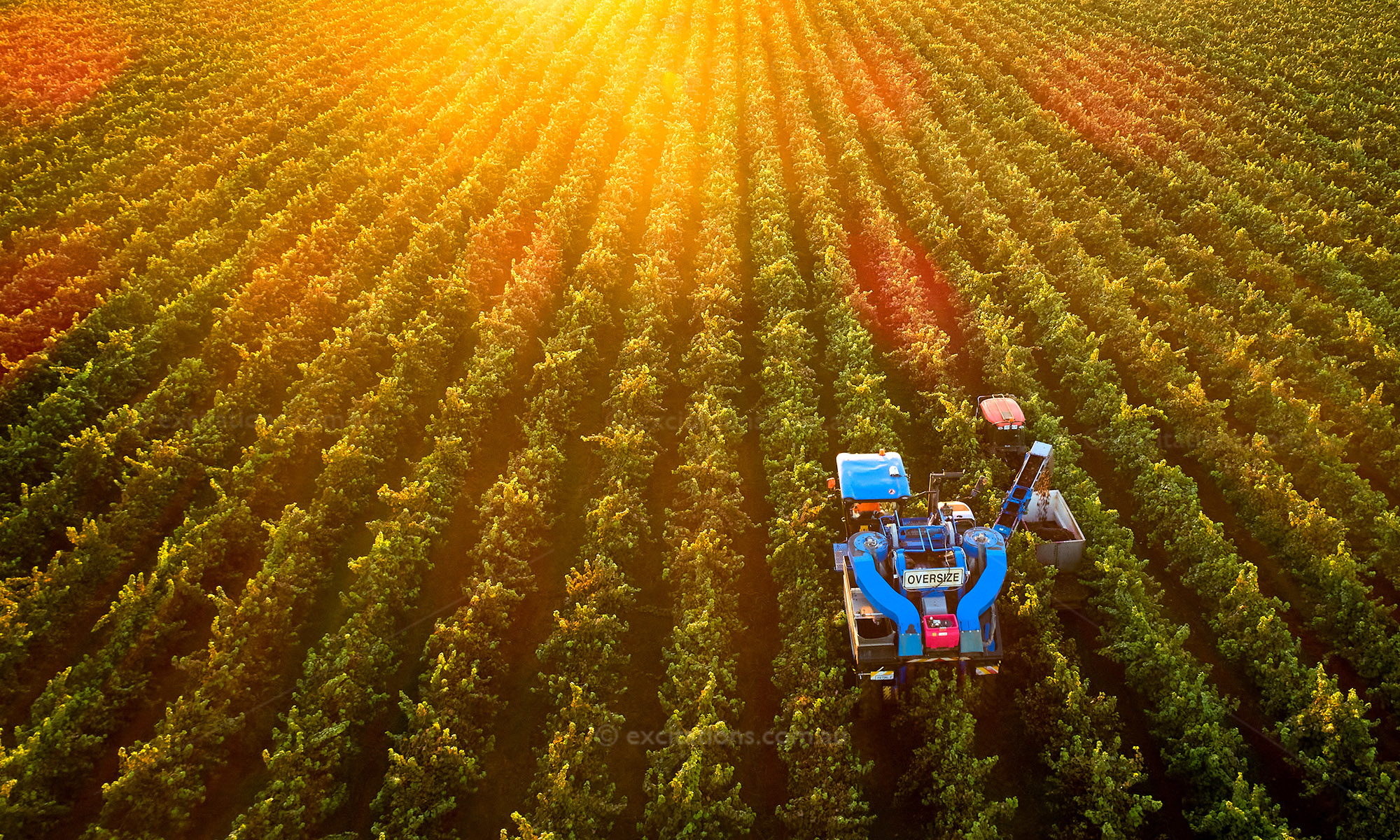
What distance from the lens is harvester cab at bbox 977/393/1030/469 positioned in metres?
12.9

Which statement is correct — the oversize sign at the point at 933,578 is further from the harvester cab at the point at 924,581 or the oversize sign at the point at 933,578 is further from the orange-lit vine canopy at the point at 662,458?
the orange-lit vine canopy at the point at 662,458

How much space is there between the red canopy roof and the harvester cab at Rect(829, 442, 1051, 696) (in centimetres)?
202

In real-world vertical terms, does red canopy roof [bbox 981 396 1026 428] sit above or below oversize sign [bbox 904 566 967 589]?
below

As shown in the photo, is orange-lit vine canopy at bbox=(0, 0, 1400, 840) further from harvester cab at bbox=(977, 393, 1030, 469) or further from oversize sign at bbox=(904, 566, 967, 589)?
oversize sign at bbox=(904, 566, 967, 589)

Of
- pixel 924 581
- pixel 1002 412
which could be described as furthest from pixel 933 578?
pixel 1002 412

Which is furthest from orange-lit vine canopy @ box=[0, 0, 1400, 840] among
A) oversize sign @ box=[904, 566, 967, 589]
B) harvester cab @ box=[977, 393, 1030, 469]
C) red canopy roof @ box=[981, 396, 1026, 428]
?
oversize sign @ box=[904, 566, 967, 589]

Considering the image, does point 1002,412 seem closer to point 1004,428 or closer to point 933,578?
point 1004,428

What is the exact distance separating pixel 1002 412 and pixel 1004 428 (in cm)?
29

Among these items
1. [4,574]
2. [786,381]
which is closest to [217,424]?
[4,574]

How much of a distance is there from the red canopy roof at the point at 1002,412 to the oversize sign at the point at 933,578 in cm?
439

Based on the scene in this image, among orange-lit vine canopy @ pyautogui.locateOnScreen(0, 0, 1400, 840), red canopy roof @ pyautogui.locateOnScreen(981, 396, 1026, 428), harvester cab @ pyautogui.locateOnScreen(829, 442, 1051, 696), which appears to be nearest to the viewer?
orange-lit vine canopy @ pyautogui.locateOnScreen(0, 0, 1400, 840)

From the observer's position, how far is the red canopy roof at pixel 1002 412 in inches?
504

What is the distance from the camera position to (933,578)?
930 centimetres

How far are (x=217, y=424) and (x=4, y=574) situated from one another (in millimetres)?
3791
